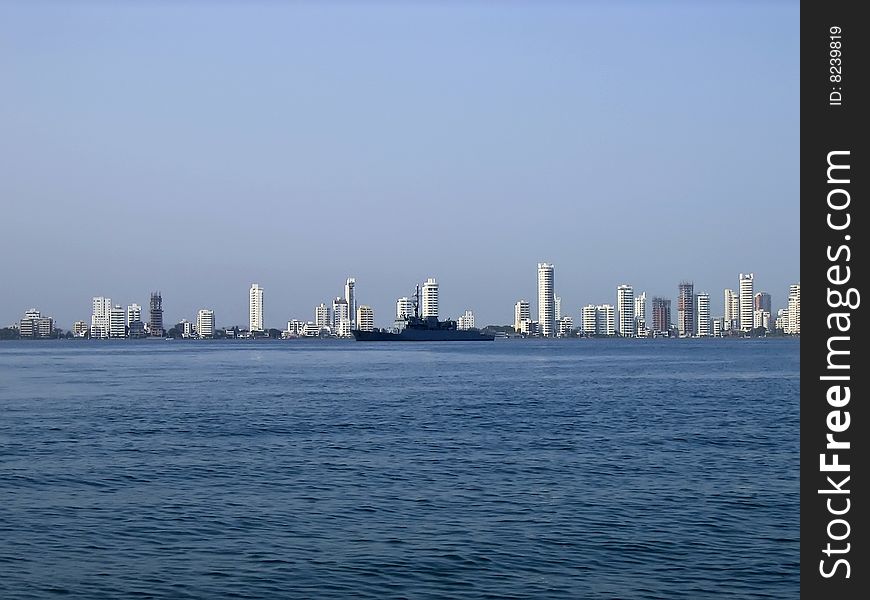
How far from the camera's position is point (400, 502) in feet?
91.4

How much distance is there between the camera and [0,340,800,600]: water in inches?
813

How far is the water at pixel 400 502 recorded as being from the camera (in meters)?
20.6

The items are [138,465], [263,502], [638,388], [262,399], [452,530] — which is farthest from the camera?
[638,388]

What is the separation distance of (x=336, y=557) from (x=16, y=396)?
1968 inches
